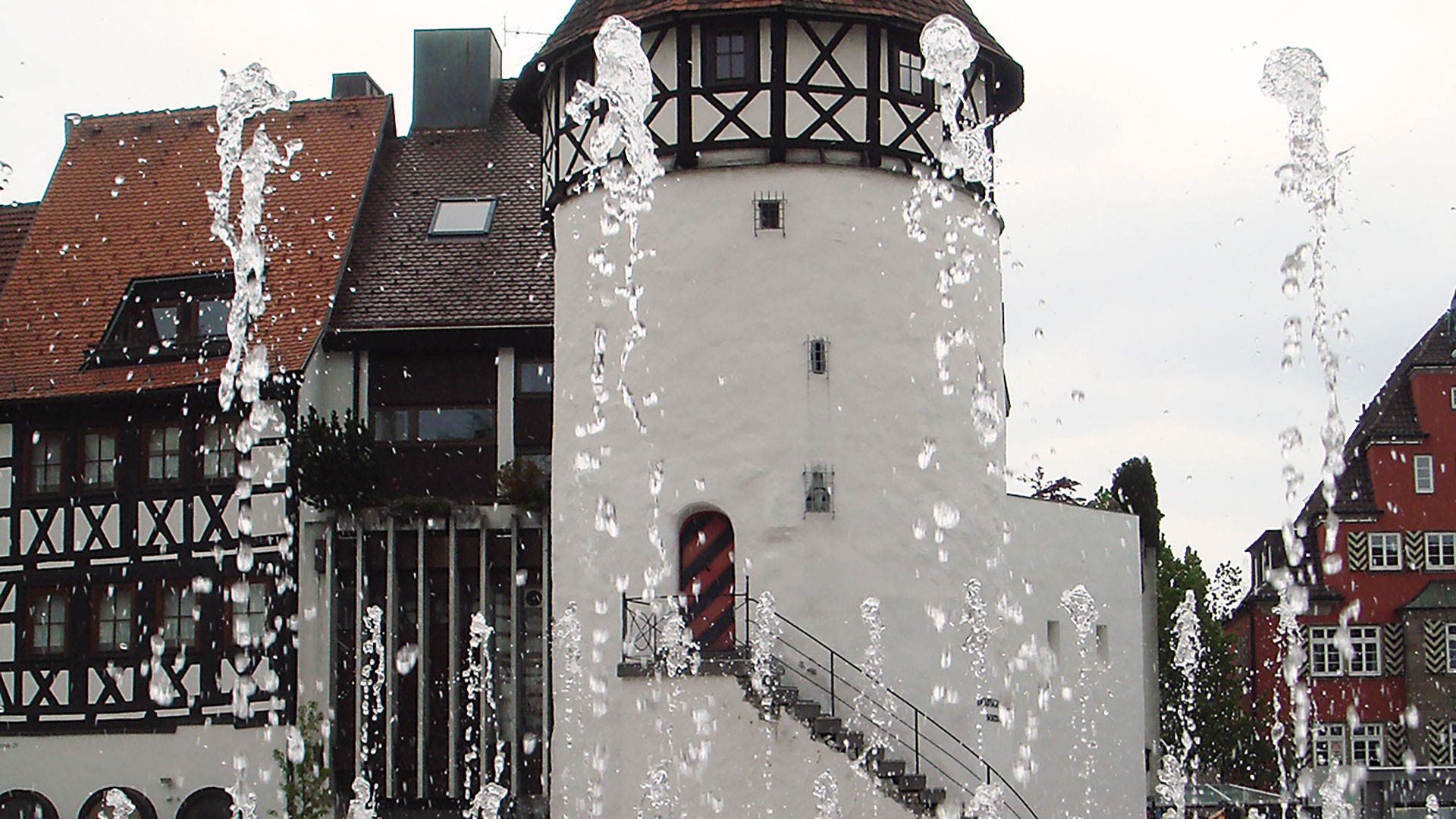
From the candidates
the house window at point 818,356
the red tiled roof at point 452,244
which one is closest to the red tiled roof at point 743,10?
the red tiled roof at point 452,244

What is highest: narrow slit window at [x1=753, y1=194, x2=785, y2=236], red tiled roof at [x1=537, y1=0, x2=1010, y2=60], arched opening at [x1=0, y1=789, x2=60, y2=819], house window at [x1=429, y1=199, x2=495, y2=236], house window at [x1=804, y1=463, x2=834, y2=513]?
red tiled roof at [x1=537, y1=0, x2=1010, y2=60]

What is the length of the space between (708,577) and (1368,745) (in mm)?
29321

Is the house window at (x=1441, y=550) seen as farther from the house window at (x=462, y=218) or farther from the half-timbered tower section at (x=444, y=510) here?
the house window at (x=462, y=218)

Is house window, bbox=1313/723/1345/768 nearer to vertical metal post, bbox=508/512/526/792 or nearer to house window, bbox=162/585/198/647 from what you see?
vertical metal post, bbox=508/512/526/792

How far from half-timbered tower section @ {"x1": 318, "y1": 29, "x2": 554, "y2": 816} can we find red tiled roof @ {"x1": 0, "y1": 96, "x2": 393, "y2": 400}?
0.66m

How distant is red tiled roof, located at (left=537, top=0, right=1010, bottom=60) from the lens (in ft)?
75.2

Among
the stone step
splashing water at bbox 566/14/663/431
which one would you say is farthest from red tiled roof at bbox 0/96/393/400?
the stone step

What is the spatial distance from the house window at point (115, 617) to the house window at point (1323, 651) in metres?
30.0

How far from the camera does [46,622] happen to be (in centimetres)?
2808

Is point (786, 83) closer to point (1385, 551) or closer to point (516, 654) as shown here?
point (516, 654)

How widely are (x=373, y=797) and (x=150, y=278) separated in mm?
8054

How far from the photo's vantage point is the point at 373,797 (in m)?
26.6

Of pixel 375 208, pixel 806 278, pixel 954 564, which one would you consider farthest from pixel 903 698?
pixel 375 208

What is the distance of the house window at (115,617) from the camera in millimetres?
27594
